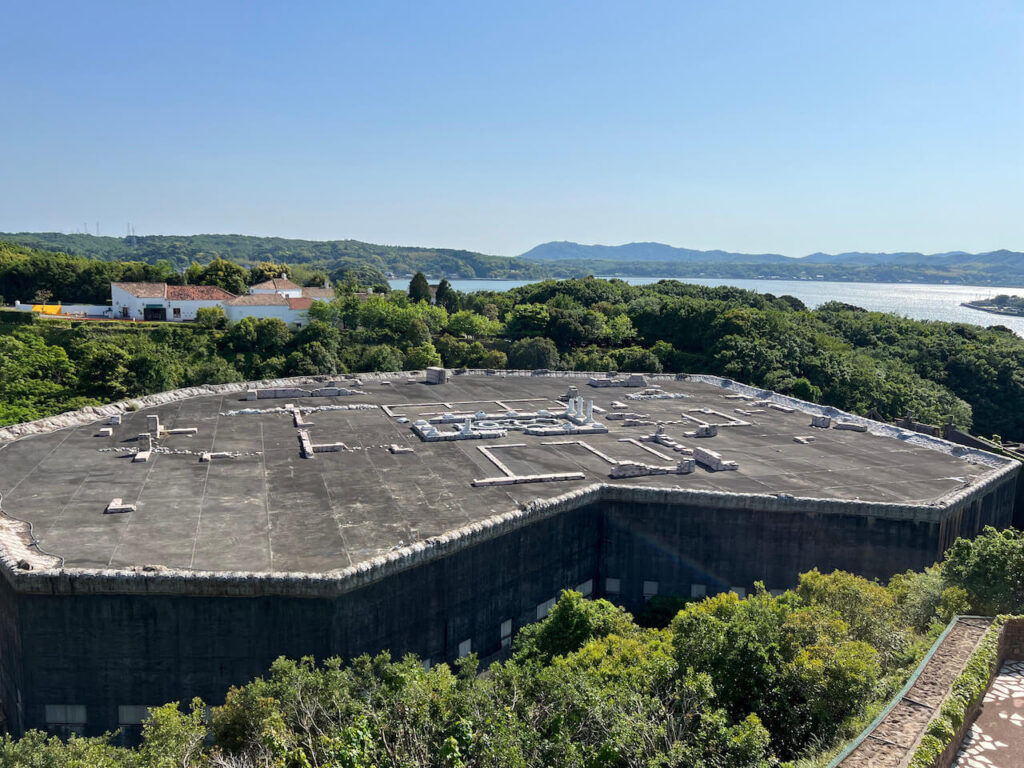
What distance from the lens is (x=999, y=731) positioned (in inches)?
657

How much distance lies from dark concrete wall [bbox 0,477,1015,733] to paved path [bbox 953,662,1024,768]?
42.0ft

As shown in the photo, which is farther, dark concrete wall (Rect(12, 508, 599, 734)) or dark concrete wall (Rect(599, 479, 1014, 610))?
dark concrete wall (Rect(599, 479, 1014, 610))

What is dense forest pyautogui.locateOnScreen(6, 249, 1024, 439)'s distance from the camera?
213ft

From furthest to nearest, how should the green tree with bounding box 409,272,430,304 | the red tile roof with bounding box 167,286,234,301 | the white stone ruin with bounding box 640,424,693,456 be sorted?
the green tree with bounding box 409,272,430,304
the red tile roof with bounding box 167,286,234,301
the white stone ruin with bounding box 640,424,693,456

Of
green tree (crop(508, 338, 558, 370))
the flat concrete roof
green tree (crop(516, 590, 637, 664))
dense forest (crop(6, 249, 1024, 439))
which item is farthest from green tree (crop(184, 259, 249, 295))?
green tree (crop(516, 590, 637, 664))

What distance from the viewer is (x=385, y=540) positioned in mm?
26672

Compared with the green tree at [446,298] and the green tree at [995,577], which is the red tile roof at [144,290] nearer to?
the green tree at [446,298]

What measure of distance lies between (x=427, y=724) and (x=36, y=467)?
27.6 m

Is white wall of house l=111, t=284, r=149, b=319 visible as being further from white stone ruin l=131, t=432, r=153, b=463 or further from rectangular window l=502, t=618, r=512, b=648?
rectangular window l=502, t=618, r=512, b=648

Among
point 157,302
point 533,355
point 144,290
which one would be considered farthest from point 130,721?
point 144,290

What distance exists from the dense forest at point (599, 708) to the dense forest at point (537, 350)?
48.2 metres

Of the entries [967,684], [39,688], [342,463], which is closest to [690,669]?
[967,684]

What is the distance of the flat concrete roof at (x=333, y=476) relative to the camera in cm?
2620

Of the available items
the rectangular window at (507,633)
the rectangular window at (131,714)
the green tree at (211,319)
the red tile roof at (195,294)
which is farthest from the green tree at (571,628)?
the red tile roof at (195,294)
